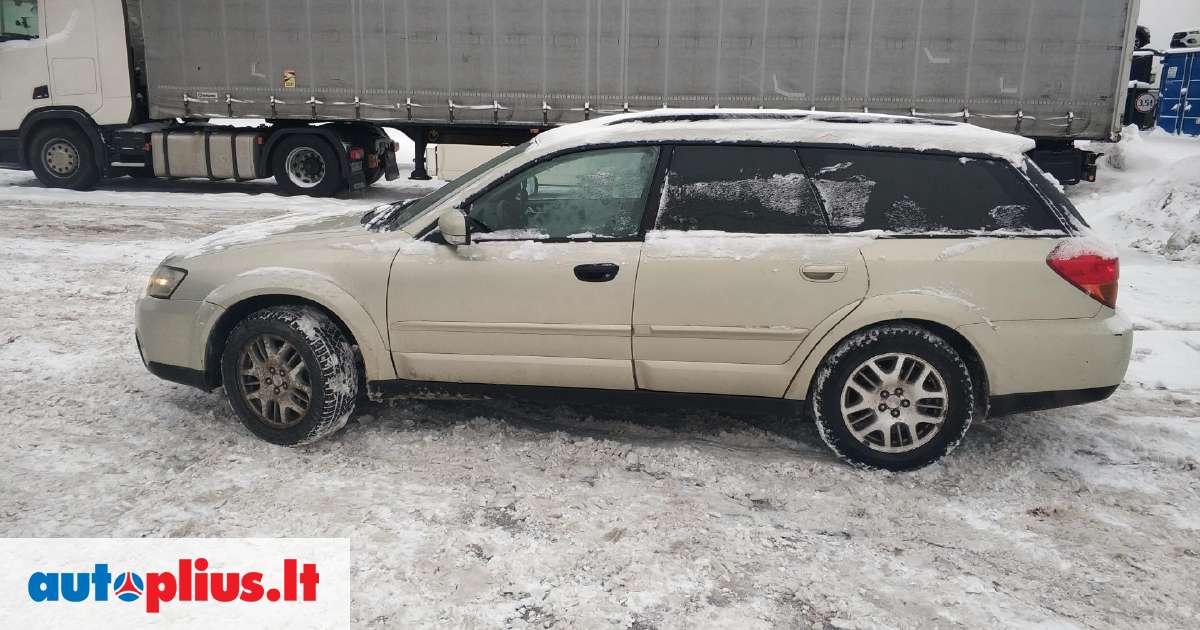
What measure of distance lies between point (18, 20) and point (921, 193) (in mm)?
14311

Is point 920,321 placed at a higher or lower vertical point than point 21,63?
lower

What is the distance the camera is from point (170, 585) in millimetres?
2967

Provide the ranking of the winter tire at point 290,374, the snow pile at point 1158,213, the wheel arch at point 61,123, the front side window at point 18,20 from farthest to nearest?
the wheel arch at point 61,123
the front side window at point 18,20
the snow pile at point 1158,213
the winter tire at point 290,374

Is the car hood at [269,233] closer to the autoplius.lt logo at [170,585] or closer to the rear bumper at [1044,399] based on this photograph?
the autoplius.lt logo at [170,585]

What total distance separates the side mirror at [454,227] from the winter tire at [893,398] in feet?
5.73

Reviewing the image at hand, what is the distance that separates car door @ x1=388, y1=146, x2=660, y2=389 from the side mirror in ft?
0.20

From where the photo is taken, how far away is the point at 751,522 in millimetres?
3480

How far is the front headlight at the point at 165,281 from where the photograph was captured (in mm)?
4227

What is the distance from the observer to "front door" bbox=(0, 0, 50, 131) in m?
13.1

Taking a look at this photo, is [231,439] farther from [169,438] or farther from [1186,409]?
[1186,409]

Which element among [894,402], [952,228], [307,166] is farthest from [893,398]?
[307,166]

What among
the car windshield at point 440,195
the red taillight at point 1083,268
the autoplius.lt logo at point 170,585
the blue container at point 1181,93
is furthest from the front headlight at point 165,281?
the blue container at point 1181,93

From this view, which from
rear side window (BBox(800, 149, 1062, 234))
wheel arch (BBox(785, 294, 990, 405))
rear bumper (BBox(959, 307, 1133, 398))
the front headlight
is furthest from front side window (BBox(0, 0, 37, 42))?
rear bumper (BBox(959, 307, 1133, 398))

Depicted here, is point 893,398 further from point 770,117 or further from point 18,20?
point 18,20
